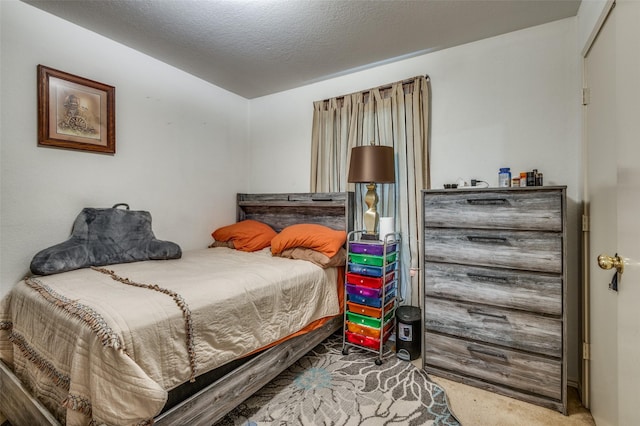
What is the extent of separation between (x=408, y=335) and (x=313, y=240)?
1041 mm

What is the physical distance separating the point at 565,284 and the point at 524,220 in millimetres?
406

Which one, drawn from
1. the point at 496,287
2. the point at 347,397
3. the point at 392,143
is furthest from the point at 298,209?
the point at 496,287

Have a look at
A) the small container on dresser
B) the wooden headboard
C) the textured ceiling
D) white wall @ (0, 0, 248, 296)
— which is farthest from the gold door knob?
white wall @ (0, 0, 248, 296)

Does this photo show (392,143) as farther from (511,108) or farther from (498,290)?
(498,290)

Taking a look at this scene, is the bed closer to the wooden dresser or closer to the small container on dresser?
the small container on dresser

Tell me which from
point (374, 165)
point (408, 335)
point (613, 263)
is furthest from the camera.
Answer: point (374, 165)

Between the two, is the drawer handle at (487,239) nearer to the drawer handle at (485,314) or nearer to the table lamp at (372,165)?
the drawer handle at (485,314)

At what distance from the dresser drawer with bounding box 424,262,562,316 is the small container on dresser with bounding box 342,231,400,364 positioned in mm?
345

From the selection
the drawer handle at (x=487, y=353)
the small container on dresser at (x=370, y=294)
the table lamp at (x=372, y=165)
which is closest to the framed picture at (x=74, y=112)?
the table lamp at (x=372, y=165)

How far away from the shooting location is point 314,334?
7.32 ft

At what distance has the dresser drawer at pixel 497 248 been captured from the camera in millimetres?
1690

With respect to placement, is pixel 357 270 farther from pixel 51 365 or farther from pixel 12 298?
pixel 12 298

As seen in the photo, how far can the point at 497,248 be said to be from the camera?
183 centimetres

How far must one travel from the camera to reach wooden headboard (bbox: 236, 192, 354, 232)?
2.82 meters
